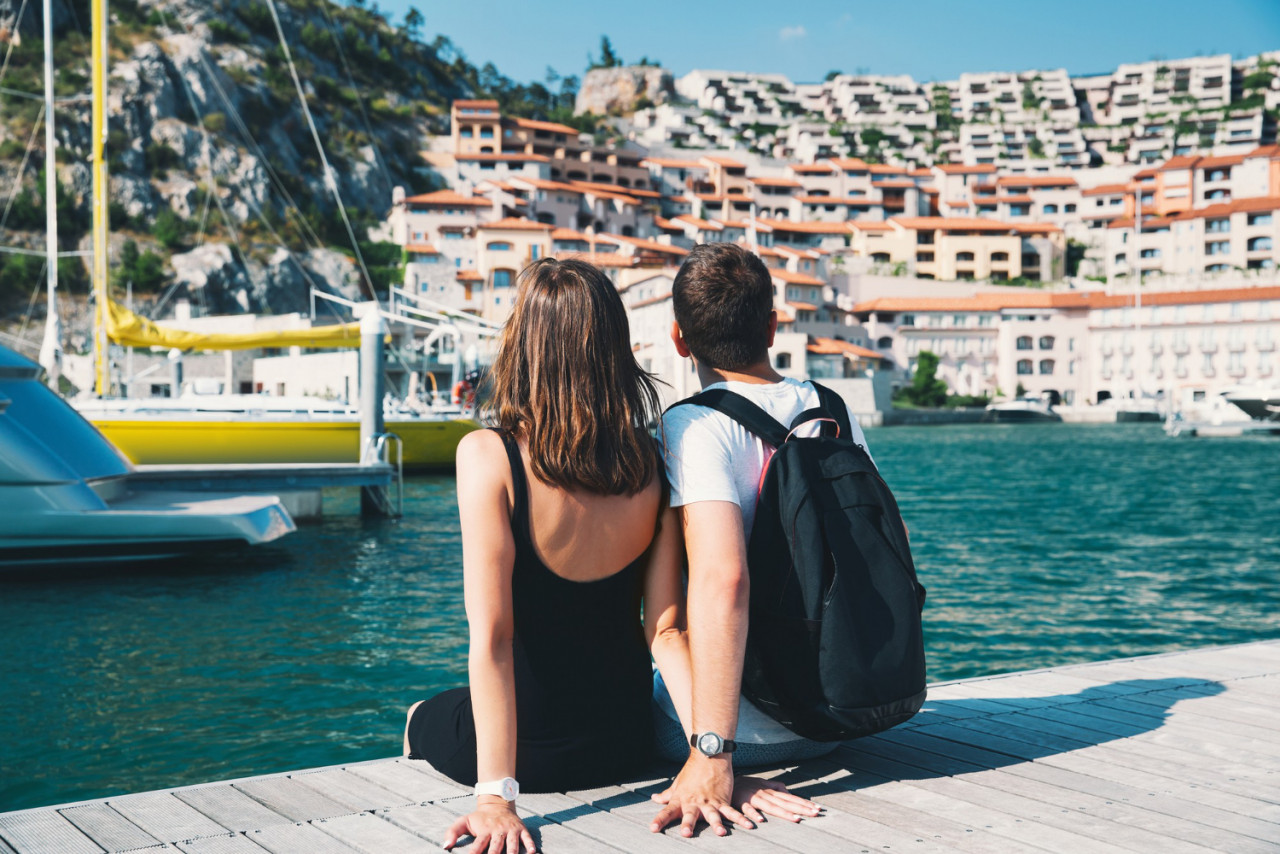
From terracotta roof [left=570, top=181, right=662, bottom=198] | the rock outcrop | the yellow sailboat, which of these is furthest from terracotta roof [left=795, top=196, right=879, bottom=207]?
the yellow sailboat

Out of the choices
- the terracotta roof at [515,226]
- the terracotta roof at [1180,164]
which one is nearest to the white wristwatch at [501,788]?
the terracotta roof at [515,226]

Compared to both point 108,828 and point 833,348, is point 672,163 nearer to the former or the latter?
point 833,348

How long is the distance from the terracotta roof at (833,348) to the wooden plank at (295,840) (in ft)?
236

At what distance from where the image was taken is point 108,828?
8.36 feet

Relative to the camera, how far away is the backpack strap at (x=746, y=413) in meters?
2.61

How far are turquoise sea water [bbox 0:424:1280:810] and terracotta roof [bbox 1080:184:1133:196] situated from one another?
86.0 meters

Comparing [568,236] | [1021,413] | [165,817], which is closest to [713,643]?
[165,817]

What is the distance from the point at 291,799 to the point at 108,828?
1.40ft

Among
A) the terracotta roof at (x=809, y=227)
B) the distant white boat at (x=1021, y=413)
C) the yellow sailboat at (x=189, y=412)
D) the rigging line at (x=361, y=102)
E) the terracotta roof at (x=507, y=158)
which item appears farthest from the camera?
the terracotta roof at (x=809, y=227)

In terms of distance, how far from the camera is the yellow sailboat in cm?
1748

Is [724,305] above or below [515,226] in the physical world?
below

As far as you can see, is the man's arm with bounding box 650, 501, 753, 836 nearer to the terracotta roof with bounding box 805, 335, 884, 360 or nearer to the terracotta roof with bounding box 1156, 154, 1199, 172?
the terracotta roof with bounding box 805, 335, 884, 360

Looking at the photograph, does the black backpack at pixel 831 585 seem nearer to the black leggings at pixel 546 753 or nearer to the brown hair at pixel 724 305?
the brown hair at pixel 724 305

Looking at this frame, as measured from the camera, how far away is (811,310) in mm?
79312
